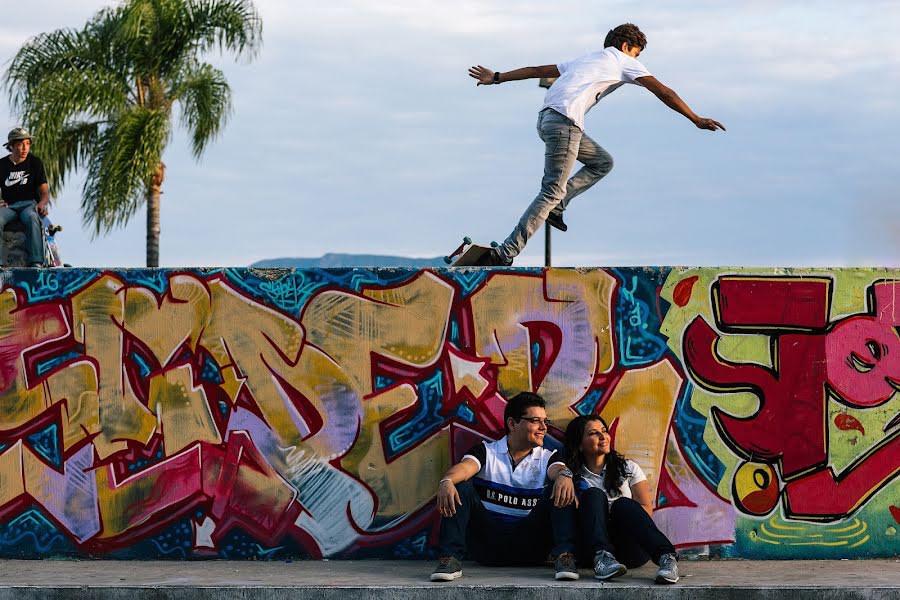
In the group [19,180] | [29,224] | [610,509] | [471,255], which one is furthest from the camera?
[19,180]

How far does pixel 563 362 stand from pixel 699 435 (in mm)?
967

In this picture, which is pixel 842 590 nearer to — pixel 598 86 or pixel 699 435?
pixel 699 435

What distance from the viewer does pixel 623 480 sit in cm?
748

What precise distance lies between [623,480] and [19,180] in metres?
5.61

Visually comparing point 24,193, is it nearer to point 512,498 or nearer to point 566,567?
point 512,498

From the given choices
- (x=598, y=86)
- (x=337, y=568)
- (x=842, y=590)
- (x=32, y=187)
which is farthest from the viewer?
(x=32, y=187)

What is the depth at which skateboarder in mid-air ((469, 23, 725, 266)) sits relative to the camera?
8.50 metres

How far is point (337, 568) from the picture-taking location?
7.52m

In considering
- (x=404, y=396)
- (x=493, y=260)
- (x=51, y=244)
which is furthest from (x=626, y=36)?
(x=51, y=244)

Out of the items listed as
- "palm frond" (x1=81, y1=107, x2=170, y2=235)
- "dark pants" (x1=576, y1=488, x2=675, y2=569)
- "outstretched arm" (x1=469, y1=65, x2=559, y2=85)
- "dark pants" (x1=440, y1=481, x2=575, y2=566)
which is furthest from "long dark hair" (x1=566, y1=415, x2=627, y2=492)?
"palm frond" (x1=81, y1=107, x2=170, y2=235)

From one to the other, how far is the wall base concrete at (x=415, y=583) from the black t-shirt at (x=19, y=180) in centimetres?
358

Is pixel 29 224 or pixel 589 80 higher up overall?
pixel 589 80

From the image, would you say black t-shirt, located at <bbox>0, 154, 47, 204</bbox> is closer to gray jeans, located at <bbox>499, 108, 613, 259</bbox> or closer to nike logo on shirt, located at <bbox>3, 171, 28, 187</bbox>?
nike logo on shirt, located at <bbox>3, 171, 28, 187</bbox>

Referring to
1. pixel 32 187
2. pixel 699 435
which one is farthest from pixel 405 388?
pixel 32 187
